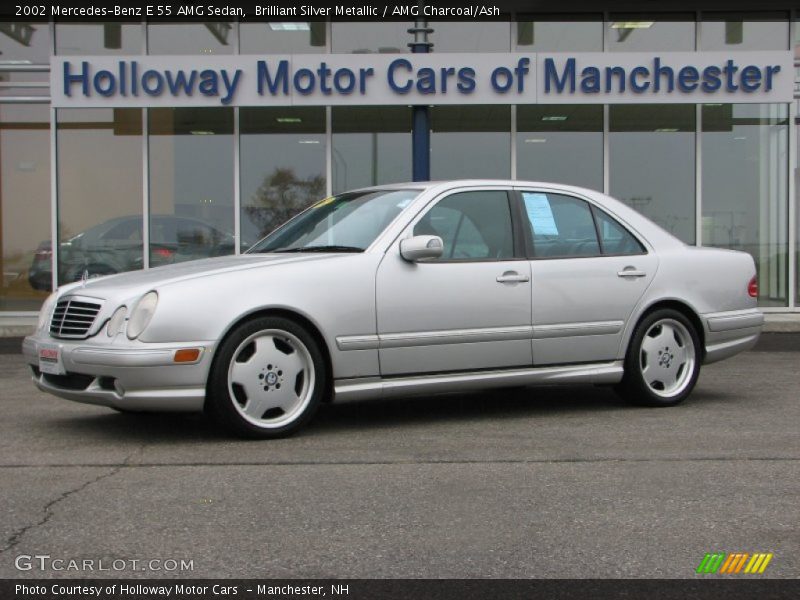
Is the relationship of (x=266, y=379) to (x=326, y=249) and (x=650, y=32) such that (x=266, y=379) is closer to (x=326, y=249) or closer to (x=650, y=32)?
(x=326, y=249)

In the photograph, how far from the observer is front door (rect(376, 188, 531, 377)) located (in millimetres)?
6242

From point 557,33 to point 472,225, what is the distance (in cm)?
864

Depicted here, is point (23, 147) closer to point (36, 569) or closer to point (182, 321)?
point (182, 321)

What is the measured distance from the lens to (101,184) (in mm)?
14266

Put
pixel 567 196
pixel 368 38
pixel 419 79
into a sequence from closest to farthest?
pixel 567 196, pixel 419 79, pixel 368 38

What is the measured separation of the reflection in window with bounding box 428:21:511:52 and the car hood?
8.85 m

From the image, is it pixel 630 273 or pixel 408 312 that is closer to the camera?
pixel 408 312

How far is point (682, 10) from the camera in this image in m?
14.4

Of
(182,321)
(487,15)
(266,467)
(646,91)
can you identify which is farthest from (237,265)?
(487,15)

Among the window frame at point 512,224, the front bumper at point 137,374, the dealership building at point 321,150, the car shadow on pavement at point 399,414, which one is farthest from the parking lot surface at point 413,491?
the dealership building at point 321,150

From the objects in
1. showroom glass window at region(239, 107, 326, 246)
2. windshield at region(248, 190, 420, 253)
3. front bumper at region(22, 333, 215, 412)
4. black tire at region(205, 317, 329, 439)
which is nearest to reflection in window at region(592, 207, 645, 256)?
windshield at region(248, 190, 420, 253)

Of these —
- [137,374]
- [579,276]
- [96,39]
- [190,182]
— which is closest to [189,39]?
[96,39]

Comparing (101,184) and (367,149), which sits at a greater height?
(367,149)

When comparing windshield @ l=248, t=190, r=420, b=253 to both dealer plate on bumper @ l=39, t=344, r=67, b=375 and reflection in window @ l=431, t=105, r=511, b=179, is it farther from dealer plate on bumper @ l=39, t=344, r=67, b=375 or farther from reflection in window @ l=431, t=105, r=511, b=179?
reflection in window @ l=431, t=105, r=511, b=179
